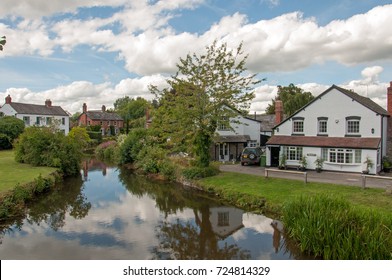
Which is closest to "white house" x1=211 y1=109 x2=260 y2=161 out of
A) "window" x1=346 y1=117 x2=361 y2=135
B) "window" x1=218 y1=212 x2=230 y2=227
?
"window" x1=346 y1=117 x2=361 y2=135

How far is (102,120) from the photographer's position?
72562 mm

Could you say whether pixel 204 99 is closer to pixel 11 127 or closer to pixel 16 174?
pixel 16 174

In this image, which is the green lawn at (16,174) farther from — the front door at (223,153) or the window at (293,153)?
the window at (293,153)

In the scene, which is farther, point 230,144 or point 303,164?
point 230,144

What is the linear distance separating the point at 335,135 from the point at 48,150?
78.6ft

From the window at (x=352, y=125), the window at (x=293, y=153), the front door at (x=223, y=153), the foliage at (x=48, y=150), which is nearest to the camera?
the window at (x=352, y=125)

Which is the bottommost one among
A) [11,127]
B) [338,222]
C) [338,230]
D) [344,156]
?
[338,230]

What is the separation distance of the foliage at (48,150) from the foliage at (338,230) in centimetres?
2080

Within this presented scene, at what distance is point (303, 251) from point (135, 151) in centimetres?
2520

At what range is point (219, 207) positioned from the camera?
17.1m

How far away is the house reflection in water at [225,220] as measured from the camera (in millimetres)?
13547

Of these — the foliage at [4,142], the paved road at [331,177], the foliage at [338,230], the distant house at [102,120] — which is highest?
the distant house at [102,120]

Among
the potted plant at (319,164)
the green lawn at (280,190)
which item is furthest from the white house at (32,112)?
the potted plant at (319,164)

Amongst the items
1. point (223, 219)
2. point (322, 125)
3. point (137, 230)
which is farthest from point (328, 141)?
point (137, 230)
